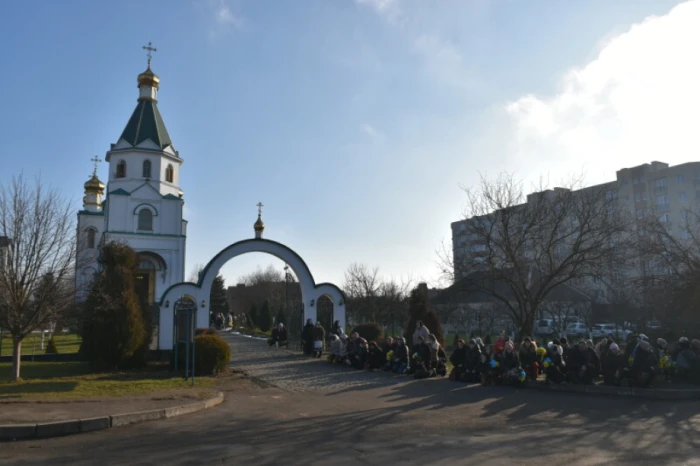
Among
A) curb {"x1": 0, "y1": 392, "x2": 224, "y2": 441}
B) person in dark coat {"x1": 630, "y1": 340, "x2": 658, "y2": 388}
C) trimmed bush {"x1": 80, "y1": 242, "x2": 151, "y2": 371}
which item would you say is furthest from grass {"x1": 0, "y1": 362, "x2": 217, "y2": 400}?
person in dark coat {"x1": 630, "y1": 340, "x2": 658, "y2": 388}

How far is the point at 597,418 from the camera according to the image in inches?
419

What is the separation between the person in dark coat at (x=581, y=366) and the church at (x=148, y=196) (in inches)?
1311

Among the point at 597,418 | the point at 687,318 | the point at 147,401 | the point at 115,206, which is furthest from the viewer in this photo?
the point at 115,206

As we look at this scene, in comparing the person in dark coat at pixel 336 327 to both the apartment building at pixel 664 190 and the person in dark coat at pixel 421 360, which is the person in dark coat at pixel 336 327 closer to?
the person in dark coat at pixel 421 360

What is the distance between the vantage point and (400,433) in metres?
9.11

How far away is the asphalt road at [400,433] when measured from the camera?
293 inches

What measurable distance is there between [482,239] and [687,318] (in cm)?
869

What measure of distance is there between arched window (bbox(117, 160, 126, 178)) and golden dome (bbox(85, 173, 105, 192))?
12.2 m

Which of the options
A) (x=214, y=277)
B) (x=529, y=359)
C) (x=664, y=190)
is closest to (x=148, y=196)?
(x=214, y=277)

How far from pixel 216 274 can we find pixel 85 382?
35.8 ft

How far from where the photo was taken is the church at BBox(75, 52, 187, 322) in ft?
139

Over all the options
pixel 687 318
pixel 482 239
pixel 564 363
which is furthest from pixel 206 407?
pixel 687 318

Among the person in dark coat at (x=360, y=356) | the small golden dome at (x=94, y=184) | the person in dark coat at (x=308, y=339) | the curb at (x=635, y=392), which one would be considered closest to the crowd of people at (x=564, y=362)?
the curb at (x=635, y=392)

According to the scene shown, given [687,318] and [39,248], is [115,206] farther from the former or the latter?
[687,318]
